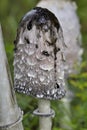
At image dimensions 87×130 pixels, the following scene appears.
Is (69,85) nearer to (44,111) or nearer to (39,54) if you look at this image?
(44,111)

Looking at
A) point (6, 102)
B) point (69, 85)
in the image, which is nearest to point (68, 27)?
point (69, 85)

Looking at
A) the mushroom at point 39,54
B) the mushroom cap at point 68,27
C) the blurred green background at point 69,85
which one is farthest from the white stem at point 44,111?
the mushroom cap at point 68,27

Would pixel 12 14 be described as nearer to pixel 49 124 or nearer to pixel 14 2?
pixel 14 2

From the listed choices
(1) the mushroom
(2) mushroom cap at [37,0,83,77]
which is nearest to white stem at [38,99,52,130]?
(1) the mushroom

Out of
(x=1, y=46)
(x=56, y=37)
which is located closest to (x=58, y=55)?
(x=56, y=37)

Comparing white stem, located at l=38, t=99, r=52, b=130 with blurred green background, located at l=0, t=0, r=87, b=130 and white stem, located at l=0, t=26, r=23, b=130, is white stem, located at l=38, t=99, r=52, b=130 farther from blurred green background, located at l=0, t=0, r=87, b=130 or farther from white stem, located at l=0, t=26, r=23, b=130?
blurred green background, located at l=0, t=0, r=87, b=130

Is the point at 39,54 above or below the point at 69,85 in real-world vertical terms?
above

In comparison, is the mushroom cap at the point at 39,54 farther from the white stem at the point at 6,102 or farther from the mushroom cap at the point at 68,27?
the mushroom cap at the point at 68,27
